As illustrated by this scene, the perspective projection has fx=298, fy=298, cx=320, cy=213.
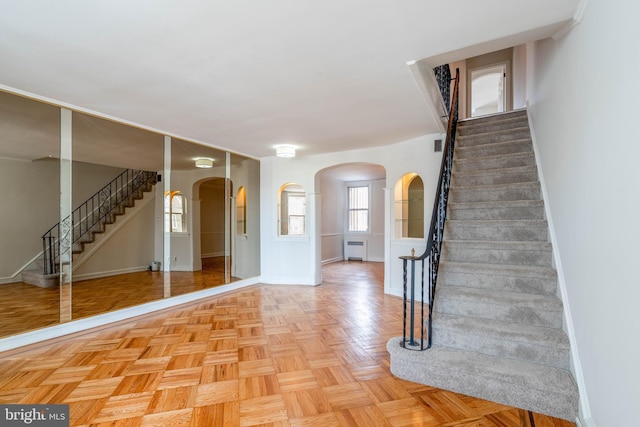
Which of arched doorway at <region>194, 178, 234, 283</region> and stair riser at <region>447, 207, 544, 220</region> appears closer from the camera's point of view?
stair riser at <region>447, 207, 544, 220</region>

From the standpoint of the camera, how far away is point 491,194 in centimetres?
342

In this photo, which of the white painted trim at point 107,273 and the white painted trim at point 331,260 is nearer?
the white painted trim at point 107,273

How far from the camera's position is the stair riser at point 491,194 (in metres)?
3.21

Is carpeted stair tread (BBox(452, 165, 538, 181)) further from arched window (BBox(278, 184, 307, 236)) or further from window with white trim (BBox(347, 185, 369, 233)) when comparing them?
window with white trim (BBox(347, 185, 369, 233))

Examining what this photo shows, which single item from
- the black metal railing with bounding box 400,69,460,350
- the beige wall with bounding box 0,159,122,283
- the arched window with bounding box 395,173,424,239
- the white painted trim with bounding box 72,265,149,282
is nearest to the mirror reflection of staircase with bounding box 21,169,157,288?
the beige wall with bounding box 0,159,122,283

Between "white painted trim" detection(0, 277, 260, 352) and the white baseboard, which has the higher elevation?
the white baseboard

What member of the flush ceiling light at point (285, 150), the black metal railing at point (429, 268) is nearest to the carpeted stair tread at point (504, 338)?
the black metal railing at point (429, 268)

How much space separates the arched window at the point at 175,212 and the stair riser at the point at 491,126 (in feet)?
15.3

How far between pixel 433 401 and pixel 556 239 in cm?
172

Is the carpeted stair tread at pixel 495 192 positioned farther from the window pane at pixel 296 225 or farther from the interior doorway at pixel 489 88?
the interior doorway at pixel 489 88

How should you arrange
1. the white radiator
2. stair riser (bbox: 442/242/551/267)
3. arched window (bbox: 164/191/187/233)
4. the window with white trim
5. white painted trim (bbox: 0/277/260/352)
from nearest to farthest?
stair riser (bbox: 442/242/551/267) < white painted trim (bbox: 0/277/260/352) < arched window (bbox: 164/191/187/233) < the white radiator < the window with white trim

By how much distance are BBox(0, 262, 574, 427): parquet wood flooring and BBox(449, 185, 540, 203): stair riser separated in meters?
1.66

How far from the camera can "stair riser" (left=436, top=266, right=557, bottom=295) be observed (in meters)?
2.44

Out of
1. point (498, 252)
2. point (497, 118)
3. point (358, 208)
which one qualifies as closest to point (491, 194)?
point (498, 252)
